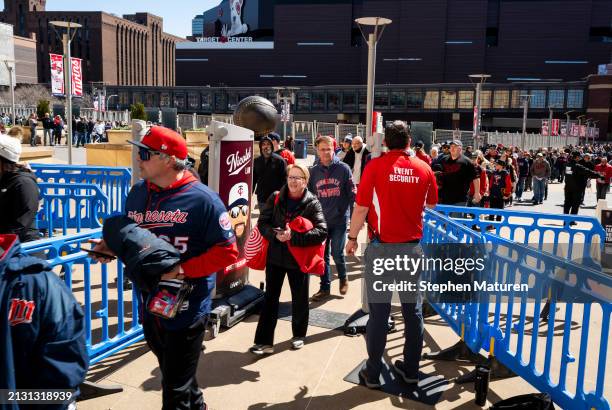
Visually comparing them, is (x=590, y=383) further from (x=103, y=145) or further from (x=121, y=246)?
(x=103, y=145)

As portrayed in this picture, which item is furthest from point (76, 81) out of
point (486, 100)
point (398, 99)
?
point (486, 100)

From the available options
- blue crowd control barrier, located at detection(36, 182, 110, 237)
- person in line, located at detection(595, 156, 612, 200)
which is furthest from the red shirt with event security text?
person in line, located at detection(595, 156, 612, 200)

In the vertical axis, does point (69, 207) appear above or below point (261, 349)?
above

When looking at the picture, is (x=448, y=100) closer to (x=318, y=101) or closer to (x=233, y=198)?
(x=318, y=101)

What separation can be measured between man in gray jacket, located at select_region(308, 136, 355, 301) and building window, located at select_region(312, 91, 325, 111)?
72102mm

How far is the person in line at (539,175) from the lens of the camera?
18453mm

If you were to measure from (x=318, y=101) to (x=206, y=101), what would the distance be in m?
18.0

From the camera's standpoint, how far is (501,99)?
7212cm

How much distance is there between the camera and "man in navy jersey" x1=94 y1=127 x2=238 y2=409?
307 cm

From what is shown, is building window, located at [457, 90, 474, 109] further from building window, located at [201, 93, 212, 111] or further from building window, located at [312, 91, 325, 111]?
building window, located at [201, 93, 212, 111]

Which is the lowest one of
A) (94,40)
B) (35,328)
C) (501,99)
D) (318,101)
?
(35,328)

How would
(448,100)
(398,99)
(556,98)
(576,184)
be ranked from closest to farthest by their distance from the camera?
1. (576,184)
2. (556,98)
3. (448,100)
4. (398,99)

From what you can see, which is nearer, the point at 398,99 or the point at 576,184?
the point at 576,184

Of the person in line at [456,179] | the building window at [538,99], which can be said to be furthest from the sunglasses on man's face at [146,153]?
the building window at [538,99]
